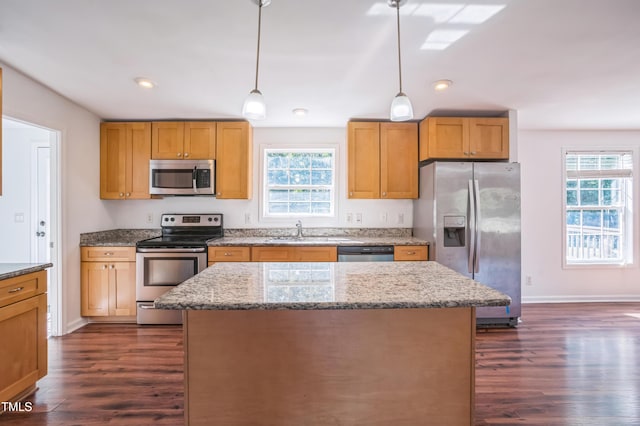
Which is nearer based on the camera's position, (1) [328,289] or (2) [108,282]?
(1) [328,289]

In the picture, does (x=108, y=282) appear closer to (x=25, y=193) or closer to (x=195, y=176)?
(x=195, y=176)

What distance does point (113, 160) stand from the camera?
3814 millimetres

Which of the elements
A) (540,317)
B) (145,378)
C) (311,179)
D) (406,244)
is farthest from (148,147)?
(540,317)

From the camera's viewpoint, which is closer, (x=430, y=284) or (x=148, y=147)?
(x=430, y=284)

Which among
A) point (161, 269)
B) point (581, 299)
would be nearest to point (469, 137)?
point (581, 299)

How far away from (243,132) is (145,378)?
8.87 feet

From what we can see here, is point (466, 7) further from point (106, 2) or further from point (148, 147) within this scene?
point (148, 147)

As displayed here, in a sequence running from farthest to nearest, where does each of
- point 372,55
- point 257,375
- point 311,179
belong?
point 311,179
point 372,55
point 257,375

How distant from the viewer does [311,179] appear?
4203 millimetres

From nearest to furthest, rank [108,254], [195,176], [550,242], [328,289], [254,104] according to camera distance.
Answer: [328,289], [254,104], [108,254], [195,176], [550,242]

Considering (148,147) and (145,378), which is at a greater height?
(148,147)

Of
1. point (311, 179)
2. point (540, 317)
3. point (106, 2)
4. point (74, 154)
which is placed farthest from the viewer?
point (311, 179)

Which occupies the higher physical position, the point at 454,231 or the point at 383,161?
the point at 383,161

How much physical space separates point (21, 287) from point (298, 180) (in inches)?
113
